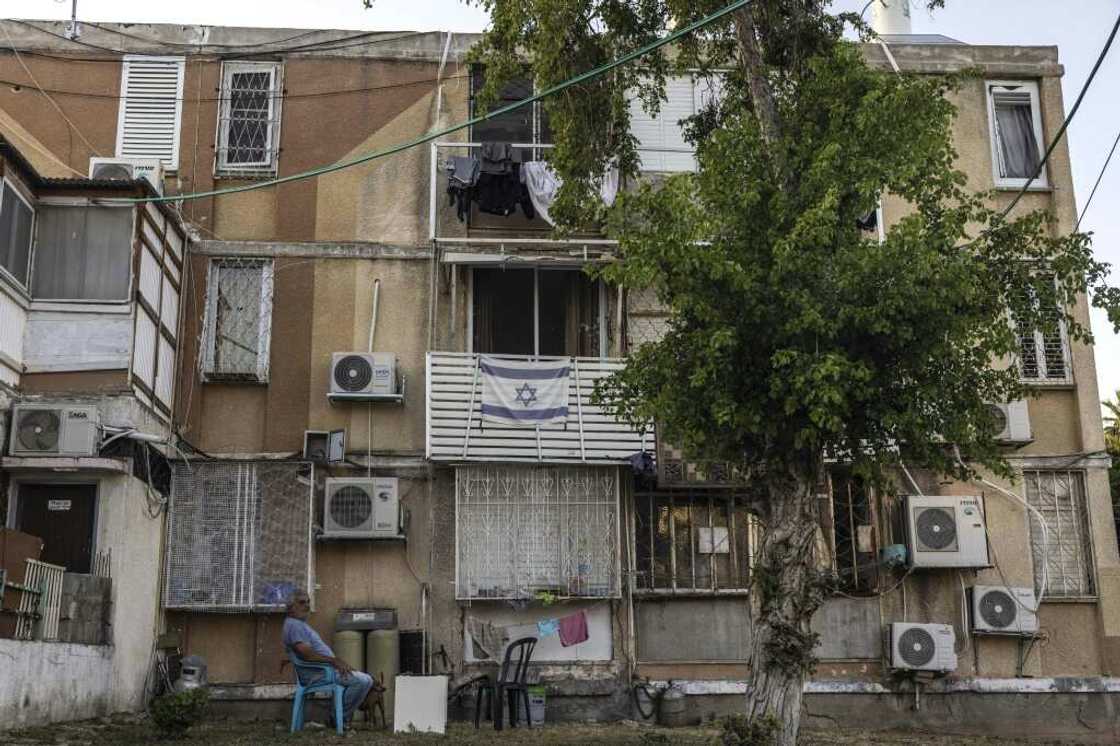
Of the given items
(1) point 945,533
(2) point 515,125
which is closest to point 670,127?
(2) point 515,125

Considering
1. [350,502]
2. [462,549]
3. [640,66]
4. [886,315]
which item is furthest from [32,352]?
[886,315]

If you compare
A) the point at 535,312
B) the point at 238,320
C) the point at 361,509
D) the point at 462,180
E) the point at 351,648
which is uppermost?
the point at 462,180

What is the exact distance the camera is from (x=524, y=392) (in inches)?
642

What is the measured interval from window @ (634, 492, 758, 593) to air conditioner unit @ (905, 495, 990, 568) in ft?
6.62

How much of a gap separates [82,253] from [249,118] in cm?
360

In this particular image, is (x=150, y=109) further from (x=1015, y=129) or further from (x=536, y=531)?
(x=1015, y=129)

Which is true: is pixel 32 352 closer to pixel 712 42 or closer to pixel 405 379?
pixel 405 379

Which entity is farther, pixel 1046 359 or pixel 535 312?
pixel 1046 359

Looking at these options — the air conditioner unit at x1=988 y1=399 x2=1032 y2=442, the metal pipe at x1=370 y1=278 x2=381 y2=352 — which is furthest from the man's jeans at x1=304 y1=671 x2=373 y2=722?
the air conditioner unit at x1=988 y1=399 x2=1032 y2=442

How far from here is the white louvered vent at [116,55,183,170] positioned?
17047 millimetres

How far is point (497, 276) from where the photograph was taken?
17.4 meters

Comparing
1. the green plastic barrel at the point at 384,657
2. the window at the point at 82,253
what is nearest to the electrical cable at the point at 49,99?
the window at the point at 82,253

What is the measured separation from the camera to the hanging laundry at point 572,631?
1602 centimetres

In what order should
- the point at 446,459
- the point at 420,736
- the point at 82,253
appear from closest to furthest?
1. the point at 420,736
2. the point at 82,253
3. the point at 446,459
